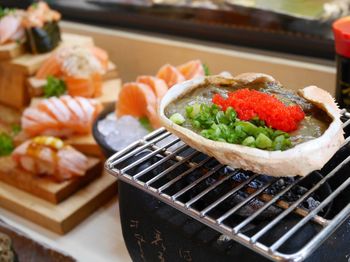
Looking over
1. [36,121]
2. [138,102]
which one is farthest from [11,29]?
[138,102]

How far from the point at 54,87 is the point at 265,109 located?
122 cm

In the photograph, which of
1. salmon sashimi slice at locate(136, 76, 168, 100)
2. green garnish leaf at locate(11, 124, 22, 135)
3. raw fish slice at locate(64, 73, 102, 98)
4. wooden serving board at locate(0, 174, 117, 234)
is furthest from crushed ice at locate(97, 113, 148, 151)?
green garnish leaf at locate(11, 124, 22, 135)

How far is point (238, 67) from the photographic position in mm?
1714

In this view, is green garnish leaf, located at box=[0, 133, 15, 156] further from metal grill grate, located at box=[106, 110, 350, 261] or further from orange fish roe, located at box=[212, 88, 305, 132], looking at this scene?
orange fish roe, located at box=[212, 88, 305, 132]

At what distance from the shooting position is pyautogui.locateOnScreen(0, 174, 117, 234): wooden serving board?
1.43m

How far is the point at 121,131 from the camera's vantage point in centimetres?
140

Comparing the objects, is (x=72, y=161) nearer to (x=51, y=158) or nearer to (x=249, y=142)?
(x=51, y=158)

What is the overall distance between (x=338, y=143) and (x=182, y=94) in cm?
29

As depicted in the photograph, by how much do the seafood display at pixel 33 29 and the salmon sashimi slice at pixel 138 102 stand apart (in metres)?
0.66

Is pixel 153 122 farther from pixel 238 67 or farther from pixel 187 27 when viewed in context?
pixel 187 27

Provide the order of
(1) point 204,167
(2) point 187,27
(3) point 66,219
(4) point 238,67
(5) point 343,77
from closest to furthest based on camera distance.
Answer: (1) point 204,167
(5) point 343,77
(3) point 66,219
(4) point 238,67
(2) point 187,27

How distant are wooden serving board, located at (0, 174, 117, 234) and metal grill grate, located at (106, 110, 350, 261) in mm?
623

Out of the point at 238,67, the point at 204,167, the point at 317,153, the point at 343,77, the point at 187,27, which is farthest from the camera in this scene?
the point at 187,27

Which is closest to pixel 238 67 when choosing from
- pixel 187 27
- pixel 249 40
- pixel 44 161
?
pixel 249 40
